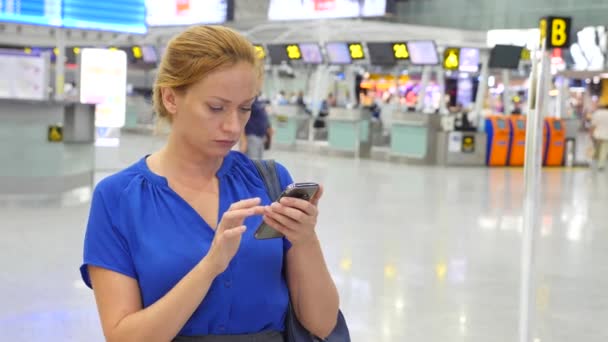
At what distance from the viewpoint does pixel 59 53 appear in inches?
523

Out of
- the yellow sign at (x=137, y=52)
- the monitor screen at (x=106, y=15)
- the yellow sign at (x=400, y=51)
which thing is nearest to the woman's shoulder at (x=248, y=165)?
the monitor screen at (x=106, y=15)

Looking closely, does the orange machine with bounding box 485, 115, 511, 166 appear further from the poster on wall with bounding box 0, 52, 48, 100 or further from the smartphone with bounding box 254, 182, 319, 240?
the smartphone with bounding box 254, 182, 319, 240

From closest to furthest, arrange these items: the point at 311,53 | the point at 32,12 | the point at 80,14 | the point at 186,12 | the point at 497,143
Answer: the point at 32,12 < the point at 80,14 < the point at 497,143 < the point at 311,53 < the point at 186,12

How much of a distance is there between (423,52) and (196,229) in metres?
19.5

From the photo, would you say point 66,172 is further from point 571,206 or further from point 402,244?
point 571,206

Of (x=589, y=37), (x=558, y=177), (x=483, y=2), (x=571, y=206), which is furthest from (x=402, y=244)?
(x=483, y=2)

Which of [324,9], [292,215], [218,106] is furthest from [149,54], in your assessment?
[292,215]

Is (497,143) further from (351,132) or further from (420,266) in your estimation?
(420,266)

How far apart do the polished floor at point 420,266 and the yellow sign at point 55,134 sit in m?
1.10

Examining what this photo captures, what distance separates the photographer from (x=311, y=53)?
24297 millimetres

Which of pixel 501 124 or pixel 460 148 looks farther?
pixel 501 124

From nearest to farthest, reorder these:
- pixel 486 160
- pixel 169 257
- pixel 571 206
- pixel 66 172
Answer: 1. pixel 169 257
2. pixel 66 172
3. pixel 571 206
4. pixel 486 160

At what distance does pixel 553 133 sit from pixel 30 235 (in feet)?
49.0

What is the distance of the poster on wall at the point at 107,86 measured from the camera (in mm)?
13844
